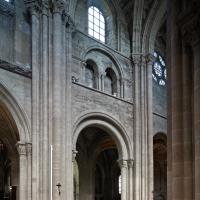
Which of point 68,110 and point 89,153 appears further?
point 89,153

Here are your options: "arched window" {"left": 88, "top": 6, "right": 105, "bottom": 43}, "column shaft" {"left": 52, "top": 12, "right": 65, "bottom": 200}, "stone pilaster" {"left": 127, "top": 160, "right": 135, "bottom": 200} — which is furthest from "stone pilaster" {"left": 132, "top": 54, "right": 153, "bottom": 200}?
"column shaft" {"left": 52, "top": 12, "right": 65, "bottom": 200}

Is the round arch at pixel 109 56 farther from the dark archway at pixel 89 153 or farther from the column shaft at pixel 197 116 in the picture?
the column shaft at pixel 197 116

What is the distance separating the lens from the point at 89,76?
23.2 m

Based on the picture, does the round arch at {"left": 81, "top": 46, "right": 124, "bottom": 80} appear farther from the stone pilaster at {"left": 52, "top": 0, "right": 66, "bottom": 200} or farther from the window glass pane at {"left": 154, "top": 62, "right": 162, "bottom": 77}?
the window glass pane at {"left": 154, "top": 62, "right": 162, "bottom": 77}

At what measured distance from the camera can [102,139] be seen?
2833 centimetres

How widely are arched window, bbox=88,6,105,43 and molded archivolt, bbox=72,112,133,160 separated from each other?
459 cm

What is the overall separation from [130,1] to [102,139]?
9.12m

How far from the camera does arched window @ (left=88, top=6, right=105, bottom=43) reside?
77.5ft

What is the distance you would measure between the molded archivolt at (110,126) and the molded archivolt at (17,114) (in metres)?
3.38

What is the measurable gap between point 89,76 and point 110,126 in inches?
117

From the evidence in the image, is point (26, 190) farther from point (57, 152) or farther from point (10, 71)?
point (10, 71)

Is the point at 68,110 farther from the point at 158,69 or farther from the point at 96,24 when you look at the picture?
the point at 158,69

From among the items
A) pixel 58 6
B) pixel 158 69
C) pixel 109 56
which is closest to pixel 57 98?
pixel 58 6

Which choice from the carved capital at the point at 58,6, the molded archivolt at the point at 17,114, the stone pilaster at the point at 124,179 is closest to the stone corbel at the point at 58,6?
the carved capital at the point at 58,6
